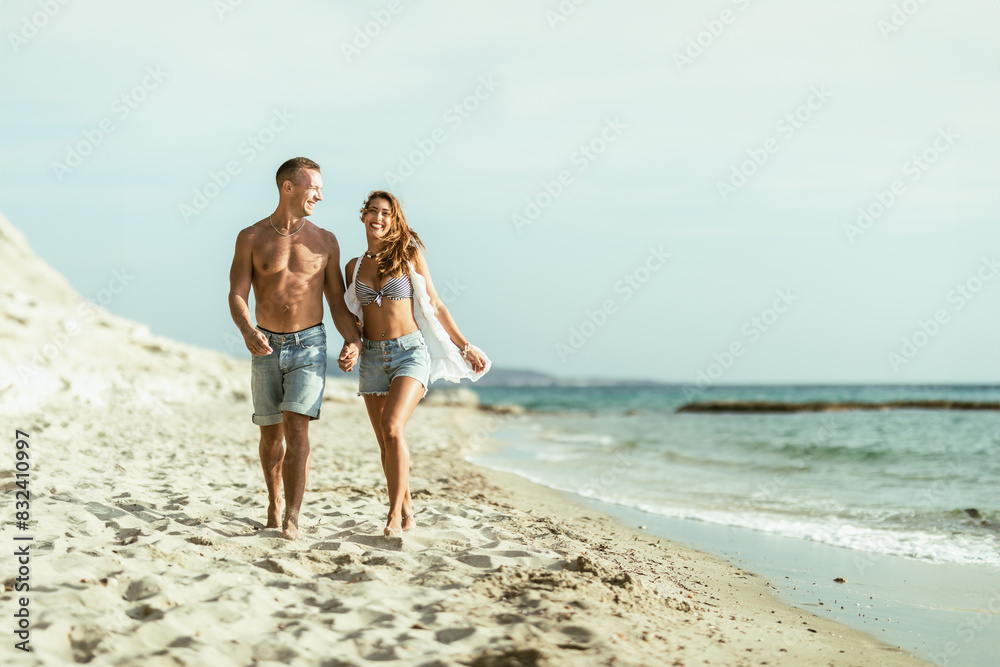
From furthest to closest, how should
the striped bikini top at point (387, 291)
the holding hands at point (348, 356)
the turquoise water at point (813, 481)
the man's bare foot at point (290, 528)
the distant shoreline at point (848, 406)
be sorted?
the distant shoreline at point (848, 406) < the turquoise water at point (813, 481) < the striped bikini top at point (387, 291) < the man's bare foot at point (290, 528) < the holding hands at point (348, 356)

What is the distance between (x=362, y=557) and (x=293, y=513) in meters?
0.60

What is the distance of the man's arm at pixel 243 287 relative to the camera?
4.41 metres

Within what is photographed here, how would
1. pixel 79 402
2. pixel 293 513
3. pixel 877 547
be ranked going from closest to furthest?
pixel 293 513 < pixel 877 547 < pixel 79 402

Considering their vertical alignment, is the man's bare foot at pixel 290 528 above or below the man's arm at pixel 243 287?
below

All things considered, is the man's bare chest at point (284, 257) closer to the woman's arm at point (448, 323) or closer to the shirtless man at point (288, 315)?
the shirtless man at point (288, 315)

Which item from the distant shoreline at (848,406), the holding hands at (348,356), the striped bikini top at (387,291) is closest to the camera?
the holding hands at (348,356)

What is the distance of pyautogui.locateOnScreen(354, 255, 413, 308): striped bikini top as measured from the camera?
4.59 meters

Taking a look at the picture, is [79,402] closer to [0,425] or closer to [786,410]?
[0,425]

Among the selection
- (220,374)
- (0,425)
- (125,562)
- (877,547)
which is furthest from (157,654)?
(220,374)

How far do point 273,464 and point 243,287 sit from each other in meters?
1.11

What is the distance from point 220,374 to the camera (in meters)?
20.8

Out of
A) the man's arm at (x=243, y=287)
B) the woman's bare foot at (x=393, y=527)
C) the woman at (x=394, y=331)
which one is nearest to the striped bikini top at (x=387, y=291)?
the woman at (x=394, y=331)

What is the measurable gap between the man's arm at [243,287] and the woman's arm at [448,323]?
0.98 m

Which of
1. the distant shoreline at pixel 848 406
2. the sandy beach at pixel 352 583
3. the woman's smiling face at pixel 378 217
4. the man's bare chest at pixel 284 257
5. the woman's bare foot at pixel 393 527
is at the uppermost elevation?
the distant shoreline at pixel 848 406
